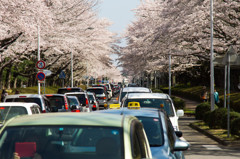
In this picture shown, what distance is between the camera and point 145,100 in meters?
12.3

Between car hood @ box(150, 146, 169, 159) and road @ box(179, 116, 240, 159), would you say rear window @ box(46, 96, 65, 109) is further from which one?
car hood @ box(150, 146, 169, 159)

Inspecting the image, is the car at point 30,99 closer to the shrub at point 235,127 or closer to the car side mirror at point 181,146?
the shrub at point 235,127

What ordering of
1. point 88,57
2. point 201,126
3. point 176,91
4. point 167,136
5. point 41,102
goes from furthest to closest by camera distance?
1. point 176,91
2. point 88,57
3. point 201,126
4. point 41,102
5. point 167,136

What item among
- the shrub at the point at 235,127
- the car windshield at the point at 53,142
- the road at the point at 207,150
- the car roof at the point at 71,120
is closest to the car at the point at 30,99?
the road at the point at 207,150

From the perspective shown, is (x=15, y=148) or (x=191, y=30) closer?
(x=15, y=148)

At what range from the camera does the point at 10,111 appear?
466 inches

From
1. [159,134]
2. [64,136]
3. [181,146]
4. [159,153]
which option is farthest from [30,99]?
[64,136]

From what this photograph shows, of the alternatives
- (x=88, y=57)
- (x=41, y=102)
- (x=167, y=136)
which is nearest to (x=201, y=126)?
(x=41, y=102)

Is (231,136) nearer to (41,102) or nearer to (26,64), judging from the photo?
(41,102)

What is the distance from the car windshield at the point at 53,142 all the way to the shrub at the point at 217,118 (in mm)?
15020

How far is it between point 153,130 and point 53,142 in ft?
10.8

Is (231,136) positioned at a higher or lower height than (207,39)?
lower

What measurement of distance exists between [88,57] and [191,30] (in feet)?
95.9

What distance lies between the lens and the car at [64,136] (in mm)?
4453
